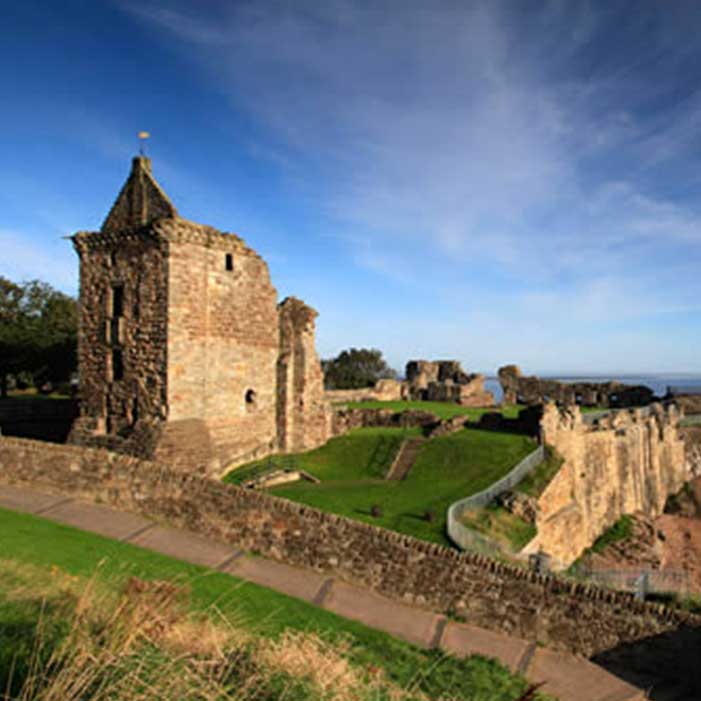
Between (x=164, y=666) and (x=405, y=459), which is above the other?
(x=164, y=666)

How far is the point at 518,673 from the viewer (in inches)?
442

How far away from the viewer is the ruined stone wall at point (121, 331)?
2036cm

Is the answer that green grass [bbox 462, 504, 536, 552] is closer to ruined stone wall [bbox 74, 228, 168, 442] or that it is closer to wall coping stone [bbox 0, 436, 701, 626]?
wall coping stone [bbox 0, 436, 701, 626]

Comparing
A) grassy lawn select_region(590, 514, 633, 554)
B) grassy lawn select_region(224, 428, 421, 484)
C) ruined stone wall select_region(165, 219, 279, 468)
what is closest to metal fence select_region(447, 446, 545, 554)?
grassy lawn select_region(224, 428, 421, 484)

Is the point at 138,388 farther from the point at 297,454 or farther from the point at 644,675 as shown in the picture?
the point at 644,675

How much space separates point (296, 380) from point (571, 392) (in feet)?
116

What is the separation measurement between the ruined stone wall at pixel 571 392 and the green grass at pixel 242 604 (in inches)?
1605

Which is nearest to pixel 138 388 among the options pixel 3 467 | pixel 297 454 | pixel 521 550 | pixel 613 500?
pixel 3 467

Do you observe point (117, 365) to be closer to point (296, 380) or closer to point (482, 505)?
point (296, 380)

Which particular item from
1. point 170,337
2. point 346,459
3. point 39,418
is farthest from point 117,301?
point 346,459

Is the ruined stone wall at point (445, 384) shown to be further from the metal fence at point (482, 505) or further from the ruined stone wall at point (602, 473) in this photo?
the metal fence at point (482, 505)

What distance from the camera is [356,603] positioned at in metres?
13.1

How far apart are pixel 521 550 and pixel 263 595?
8570 millimetres

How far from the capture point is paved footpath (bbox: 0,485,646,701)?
37.6ft
